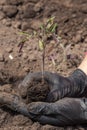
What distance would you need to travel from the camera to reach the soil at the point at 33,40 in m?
3.03

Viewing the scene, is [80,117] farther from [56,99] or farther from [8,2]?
[8,2]

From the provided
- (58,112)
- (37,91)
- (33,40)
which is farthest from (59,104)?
(33,40)

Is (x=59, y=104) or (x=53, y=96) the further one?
(x=53, y=96)

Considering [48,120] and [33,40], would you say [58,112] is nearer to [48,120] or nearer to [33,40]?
[48,120]

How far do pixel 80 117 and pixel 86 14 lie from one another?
135cm

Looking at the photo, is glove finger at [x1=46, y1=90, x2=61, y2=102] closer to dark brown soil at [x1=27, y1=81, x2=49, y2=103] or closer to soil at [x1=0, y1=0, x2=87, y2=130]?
A: dark brown soil at [x1=27, y1=81, x2=49, y2=103]

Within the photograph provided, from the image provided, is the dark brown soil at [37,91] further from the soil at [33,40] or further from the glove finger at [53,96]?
the soil at [33,40]

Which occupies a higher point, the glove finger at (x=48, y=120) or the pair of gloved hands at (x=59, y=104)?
the pair of gloved hands at (x=59, y=104)

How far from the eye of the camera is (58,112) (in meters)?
2.44

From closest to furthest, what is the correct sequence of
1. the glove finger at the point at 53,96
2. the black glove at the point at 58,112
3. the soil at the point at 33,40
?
the black glove at the point at 58,112, the glove finger at the point at 53,96, the soil at the point at 33,40

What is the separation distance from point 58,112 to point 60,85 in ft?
0.78

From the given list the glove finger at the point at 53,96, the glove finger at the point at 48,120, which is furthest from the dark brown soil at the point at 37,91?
the glove finger at the point at 48,120

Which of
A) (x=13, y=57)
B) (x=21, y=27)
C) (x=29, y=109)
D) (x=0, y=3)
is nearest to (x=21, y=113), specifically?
(x=29, y=109)

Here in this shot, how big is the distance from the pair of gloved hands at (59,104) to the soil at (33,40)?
0.72 feet
